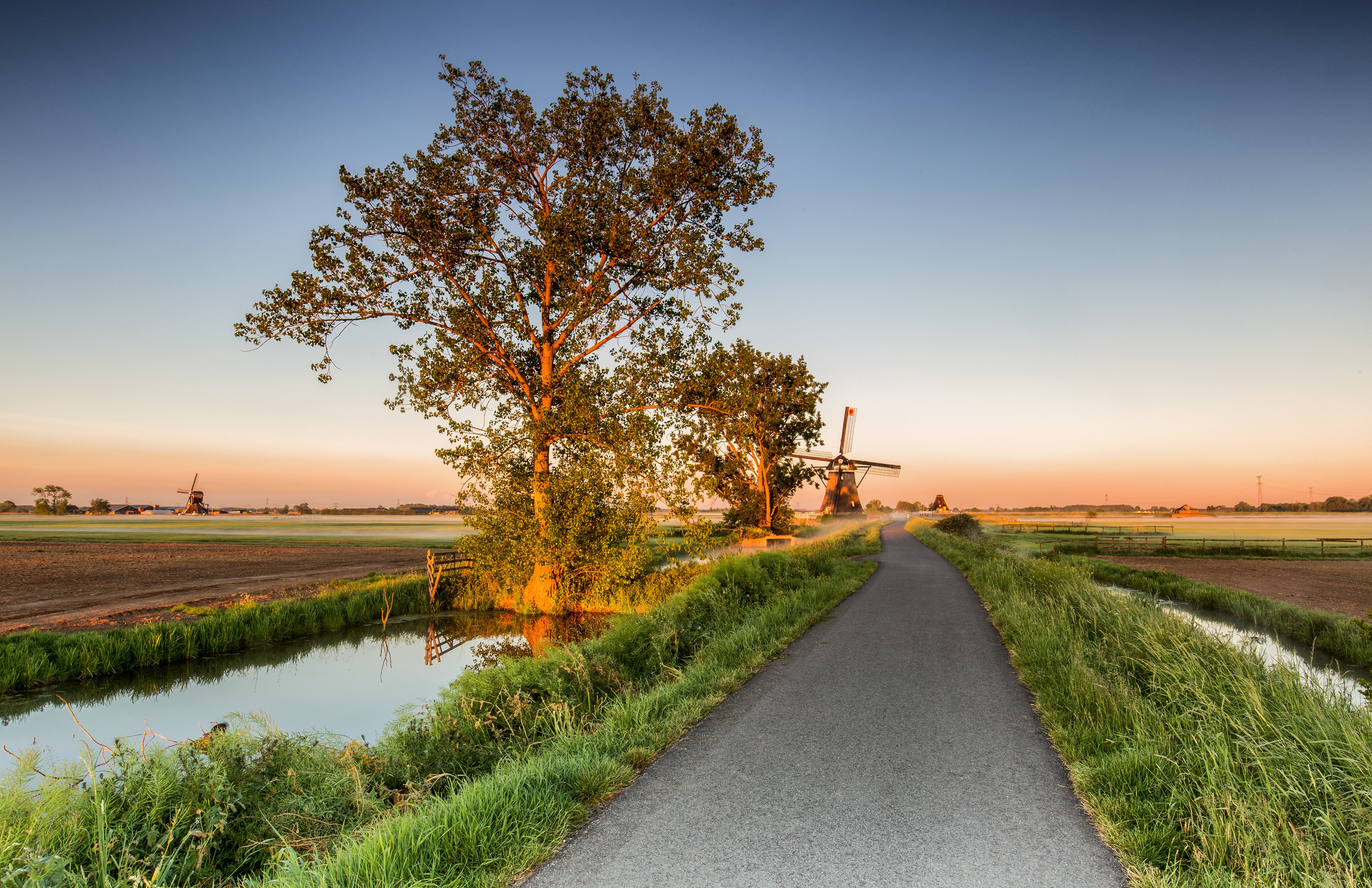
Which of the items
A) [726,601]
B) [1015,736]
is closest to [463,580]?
[726,601]

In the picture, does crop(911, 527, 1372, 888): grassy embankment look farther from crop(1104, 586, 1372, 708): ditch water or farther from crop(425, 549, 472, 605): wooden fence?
crop(425, 549, 472, 605): wooden fence

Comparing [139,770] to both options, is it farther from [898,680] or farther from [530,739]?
[898,680]

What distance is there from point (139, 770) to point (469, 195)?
16.3 m

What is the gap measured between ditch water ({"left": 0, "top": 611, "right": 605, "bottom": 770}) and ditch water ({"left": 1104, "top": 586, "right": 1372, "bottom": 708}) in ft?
37.0

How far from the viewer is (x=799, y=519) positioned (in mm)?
63312

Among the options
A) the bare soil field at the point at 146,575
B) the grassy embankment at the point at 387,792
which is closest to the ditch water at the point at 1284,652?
the grassy embankment at the point at 387,792

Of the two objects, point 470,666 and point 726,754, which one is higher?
point 726,754

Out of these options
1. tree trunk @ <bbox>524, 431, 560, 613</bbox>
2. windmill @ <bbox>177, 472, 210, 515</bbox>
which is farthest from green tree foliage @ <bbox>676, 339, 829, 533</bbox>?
windmill @ <bbox>177, 472, 210, 515</bbox>

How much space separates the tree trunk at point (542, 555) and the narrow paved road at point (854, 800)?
37.5ft

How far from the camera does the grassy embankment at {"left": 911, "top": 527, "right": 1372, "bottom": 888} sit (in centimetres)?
337

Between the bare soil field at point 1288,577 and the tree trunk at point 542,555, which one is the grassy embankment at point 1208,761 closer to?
the tree trunk at point 542,555

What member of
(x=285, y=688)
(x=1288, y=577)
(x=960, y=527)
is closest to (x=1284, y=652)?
(x=1288, y=577)

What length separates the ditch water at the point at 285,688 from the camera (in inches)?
375

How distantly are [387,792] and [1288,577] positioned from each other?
118ft
